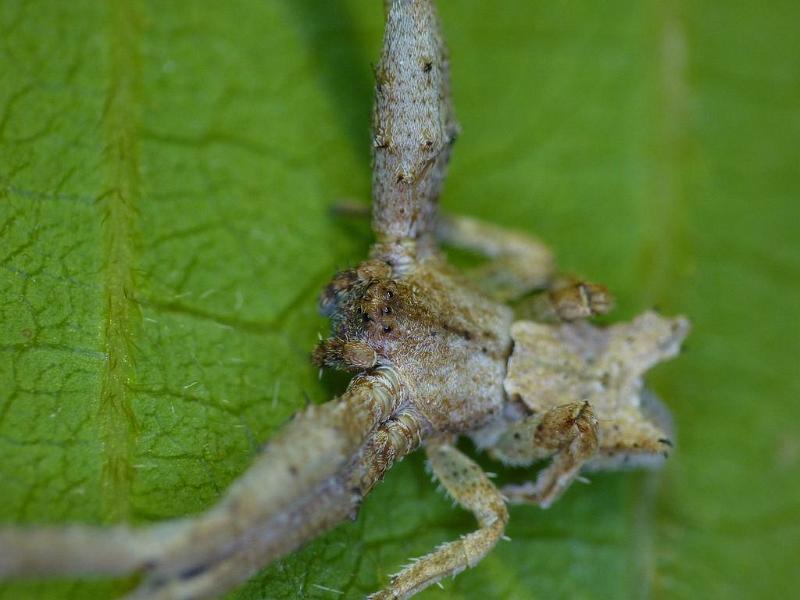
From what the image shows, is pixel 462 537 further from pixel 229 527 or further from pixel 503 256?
pixel 503 256

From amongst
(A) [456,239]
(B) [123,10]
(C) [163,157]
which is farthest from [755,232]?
(B) [123,10]

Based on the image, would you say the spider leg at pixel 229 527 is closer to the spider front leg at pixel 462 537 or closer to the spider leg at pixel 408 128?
the spider front leg at pixel 462 537

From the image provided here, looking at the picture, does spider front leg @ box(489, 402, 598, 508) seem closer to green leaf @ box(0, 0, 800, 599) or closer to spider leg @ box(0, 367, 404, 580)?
green leaf @ box(0, 0, 800, 599)

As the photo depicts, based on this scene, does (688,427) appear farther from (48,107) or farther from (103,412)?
(48,107)

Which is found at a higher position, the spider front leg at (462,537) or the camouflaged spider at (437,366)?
the camouflaged spider at (437,366)

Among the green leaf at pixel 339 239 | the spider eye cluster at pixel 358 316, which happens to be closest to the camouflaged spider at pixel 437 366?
the spider eye cluster at pixel 358 316

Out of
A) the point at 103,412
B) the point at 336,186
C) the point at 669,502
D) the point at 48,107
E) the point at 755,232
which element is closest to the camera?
the point at 103,412

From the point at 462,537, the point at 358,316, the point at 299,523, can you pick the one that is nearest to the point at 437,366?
the point at 358,316

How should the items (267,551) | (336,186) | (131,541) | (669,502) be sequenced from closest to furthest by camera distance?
(131,541), (267,551), (336,186), (669,502)
